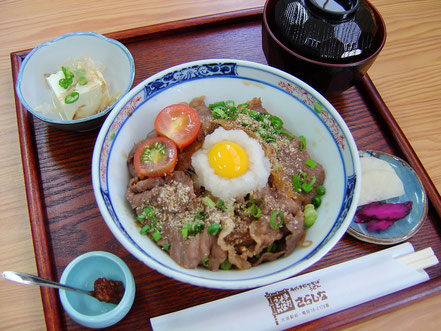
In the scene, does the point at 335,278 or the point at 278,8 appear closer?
the point at 335,278

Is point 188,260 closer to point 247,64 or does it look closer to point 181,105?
point 181,105

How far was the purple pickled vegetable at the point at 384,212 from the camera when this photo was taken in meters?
1.88

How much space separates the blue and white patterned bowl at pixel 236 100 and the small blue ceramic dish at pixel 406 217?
0.33 m

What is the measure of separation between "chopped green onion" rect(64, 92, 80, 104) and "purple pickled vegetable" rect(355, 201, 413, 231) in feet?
6.16

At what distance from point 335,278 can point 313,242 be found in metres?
0.28

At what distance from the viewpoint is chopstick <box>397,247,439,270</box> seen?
1.75 m

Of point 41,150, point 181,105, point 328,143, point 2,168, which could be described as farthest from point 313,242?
point 2,168

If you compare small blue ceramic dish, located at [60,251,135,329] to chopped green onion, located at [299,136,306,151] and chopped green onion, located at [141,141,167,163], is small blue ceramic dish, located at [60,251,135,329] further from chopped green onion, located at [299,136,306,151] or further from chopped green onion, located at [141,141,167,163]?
chopped green onion, located at [299,136,306,151]

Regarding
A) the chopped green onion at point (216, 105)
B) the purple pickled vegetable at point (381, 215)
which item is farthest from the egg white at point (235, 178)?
the purple pickled vegetable at point (381, 215)

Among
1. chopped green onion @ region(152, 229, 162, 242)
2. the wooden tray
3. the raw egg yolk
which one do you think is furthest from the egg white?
the wooden tray

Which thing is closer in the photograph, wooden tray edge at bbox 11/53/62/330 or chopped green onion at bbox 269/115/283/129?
wooden tray edge at bbox 11/53/62/330

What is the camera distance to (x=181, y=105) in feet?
6.23

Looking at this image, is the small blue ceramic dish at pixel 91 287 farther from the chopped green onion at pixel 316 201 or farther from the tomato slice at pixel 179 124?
the chopped green onion at pixel 316 201

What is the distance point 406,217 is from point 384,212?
0.53 feet
